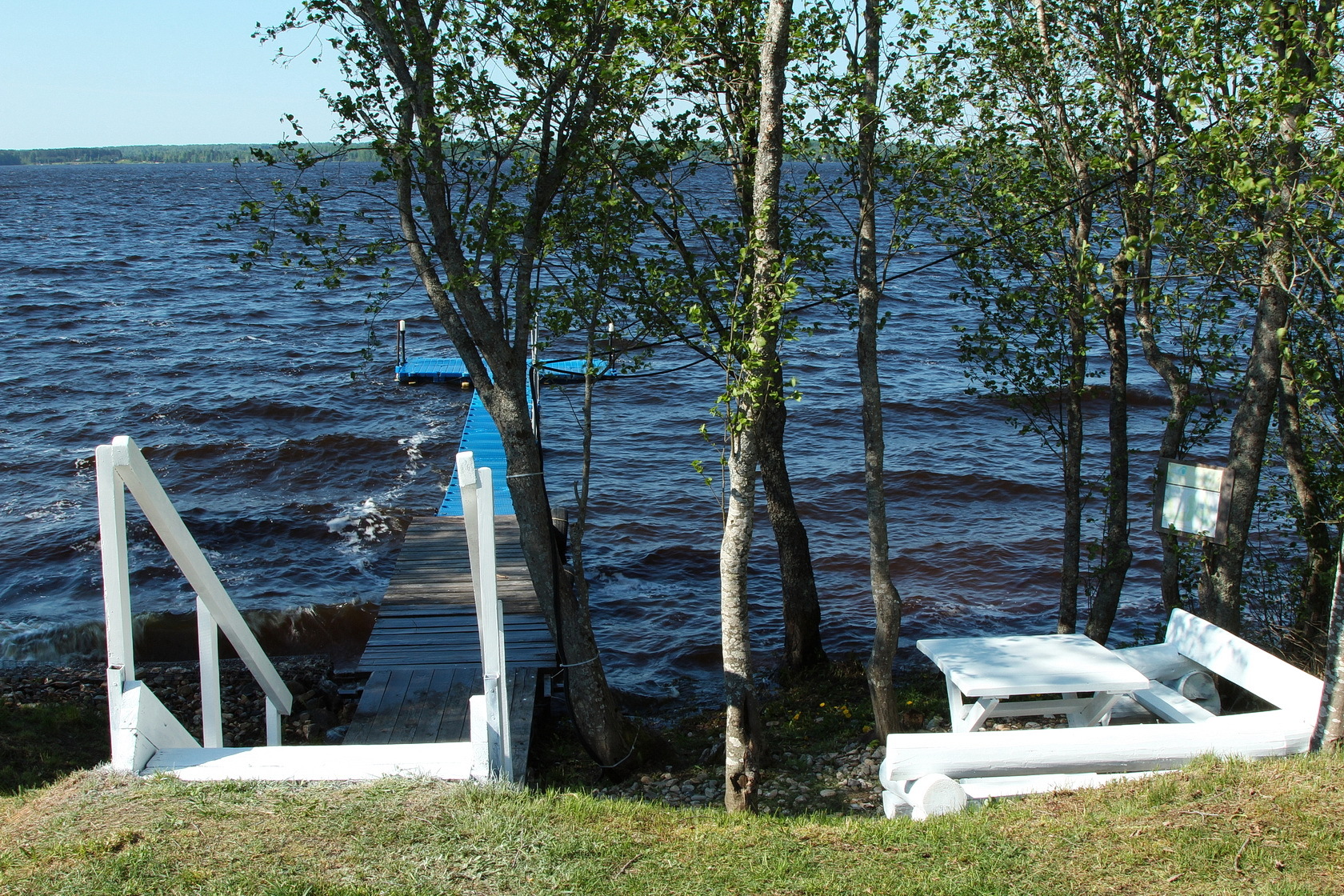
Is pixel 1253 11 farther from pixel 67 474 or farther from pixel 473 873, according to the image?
pixel 67 474

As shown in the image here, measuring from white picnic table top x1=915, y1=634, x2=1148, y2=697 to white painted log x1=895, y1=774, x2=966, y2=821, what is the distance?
2.74 feet

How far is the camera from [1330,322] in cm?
821

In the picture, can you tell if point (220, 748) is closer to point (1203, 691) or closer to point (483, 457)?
A: point (1203, 691)

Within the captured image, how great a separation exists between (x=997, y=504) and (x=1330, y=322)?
10.5 meters

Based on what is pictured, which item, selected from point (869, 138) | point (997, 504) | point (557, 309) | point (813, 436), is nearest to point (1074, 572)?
point (869, 138)

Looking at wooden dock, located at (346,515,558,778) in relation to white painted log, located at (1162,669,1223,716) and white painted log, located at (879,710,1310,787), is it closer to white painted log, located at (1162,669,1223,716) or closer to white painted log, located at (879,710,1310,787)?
white painted log, located at (879,710,1310,787)

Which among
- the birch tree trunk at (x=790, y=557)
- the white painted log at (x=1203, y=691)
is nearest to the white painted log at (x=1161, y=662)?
the white painted log at (x=1203, y=691)

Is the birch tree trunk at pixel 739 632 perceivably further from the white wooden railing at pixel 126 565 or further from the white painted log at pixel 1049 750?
the white wooden railing at pixel 126 565

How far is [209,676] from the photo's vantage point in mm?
5969

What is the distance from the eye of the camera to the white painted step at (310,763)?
16.8 feet

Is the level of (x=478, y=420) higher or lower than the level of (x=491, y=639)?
lower

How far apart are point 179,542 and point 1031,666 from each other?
4898mm

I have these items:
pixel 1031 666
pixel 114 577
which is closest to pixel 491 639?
pixel 114 577

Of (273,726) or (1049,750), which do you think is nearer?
(1049,750)
